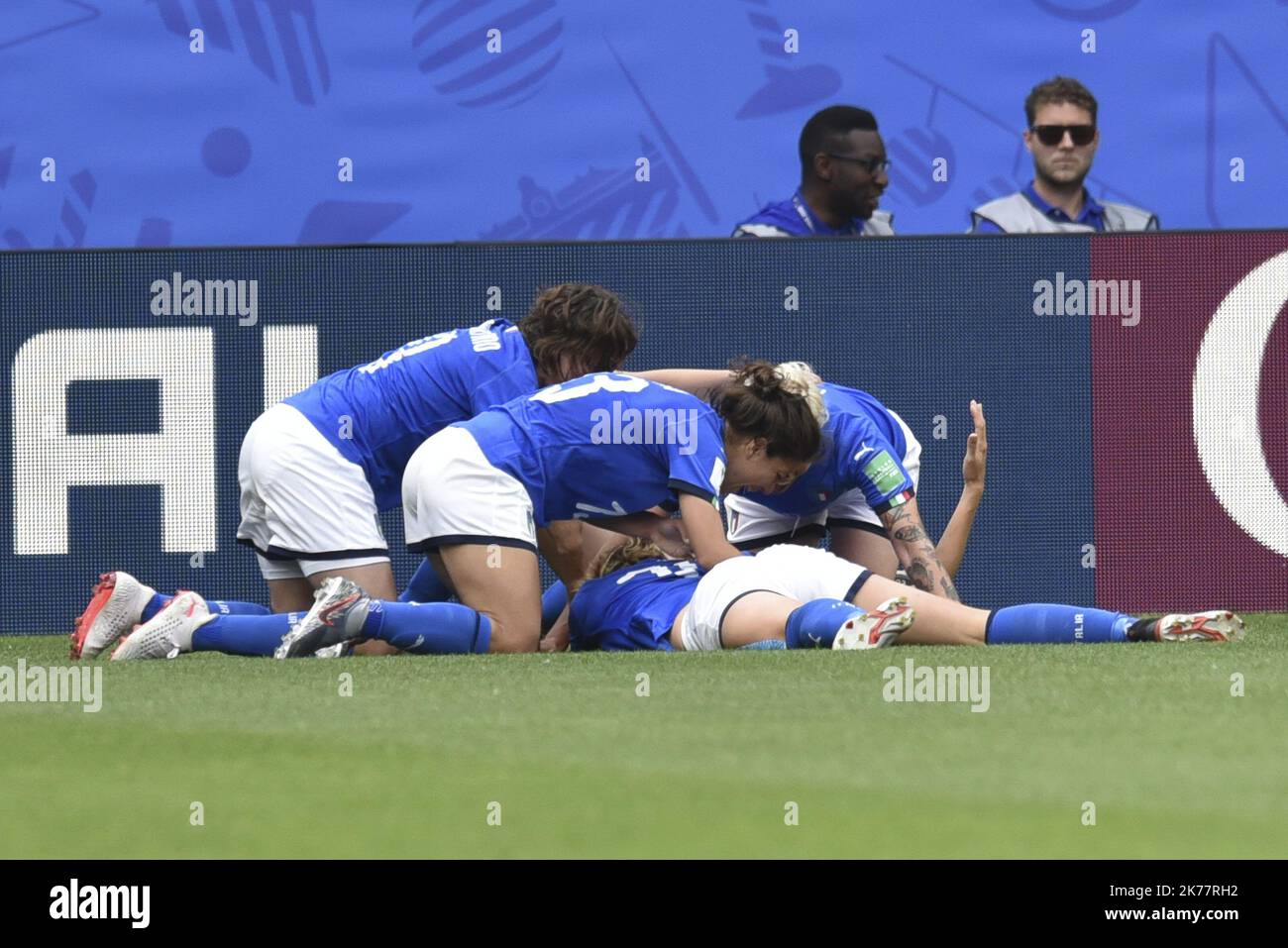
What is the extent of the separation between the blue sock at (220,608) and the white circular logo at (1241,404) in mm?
4321

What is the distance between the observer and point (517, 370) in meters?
7.35

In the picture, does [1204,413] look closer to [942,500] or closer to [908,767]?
[942,500]

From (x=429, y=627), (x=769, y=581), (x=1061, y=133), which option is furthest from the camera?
(x=1061, y=133)

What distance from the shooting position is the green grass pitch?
3.14 m

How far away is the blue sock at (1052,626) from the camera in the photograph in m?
6.42

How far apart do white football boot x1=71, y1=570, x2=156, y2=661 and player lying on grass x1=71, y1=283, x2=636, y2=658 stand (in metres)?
0.36

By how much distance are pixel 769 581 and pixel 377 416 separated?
179 cm

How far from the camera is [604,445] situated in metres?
6.68

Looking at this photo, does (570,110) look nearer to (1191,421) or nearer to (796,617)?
(1191,421)
